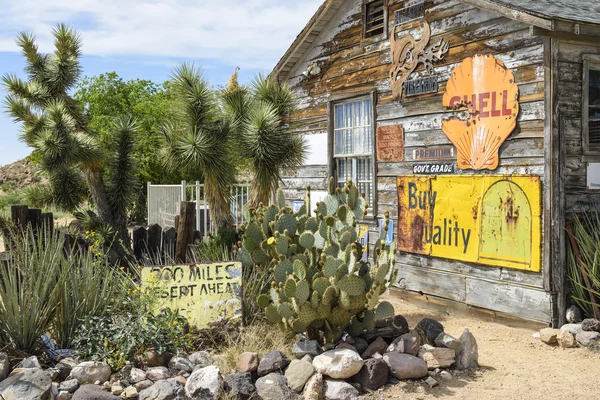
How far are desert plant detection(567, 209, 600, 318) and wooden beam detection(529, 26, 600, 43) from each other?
217 cm

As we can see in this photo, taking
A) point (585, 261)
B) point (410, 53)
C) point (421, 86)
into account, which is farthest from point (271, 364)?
point (410, 53)

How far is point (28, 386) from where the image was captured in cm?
504

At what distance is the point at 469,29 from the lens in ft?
28.7

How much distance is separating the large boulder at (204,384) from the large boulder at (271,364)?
43cm

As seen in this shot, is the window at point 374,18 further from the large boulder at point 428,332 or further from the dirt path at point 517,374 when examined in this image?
the large boulder at point 428,332

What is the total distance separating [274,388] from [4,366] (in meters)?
2.36

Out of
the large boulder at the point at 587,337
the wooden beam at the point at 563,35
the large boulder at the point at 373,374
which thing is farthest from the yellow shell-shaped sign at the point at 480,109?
the large boulder at the point at 373,374

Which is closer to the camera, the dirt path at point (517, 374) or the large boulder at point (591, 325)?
the dirt path at point (517, 374)

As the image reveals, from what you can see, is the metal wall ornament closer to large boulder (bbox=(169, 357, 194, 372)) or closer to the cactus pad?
the cactus pad

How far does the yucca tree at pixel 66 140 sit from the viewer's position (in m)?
15.0

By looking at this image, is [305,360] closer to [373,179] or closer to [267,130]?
[373,179]

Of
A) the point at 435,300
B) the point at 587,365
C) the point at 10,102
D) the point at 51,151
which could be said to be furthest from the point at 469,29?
the point at 10,102

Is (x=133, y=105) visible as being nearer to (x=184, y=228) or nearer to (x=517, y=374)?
(x=184, y=228)

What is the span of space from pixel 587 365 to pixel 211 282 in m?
4.14
